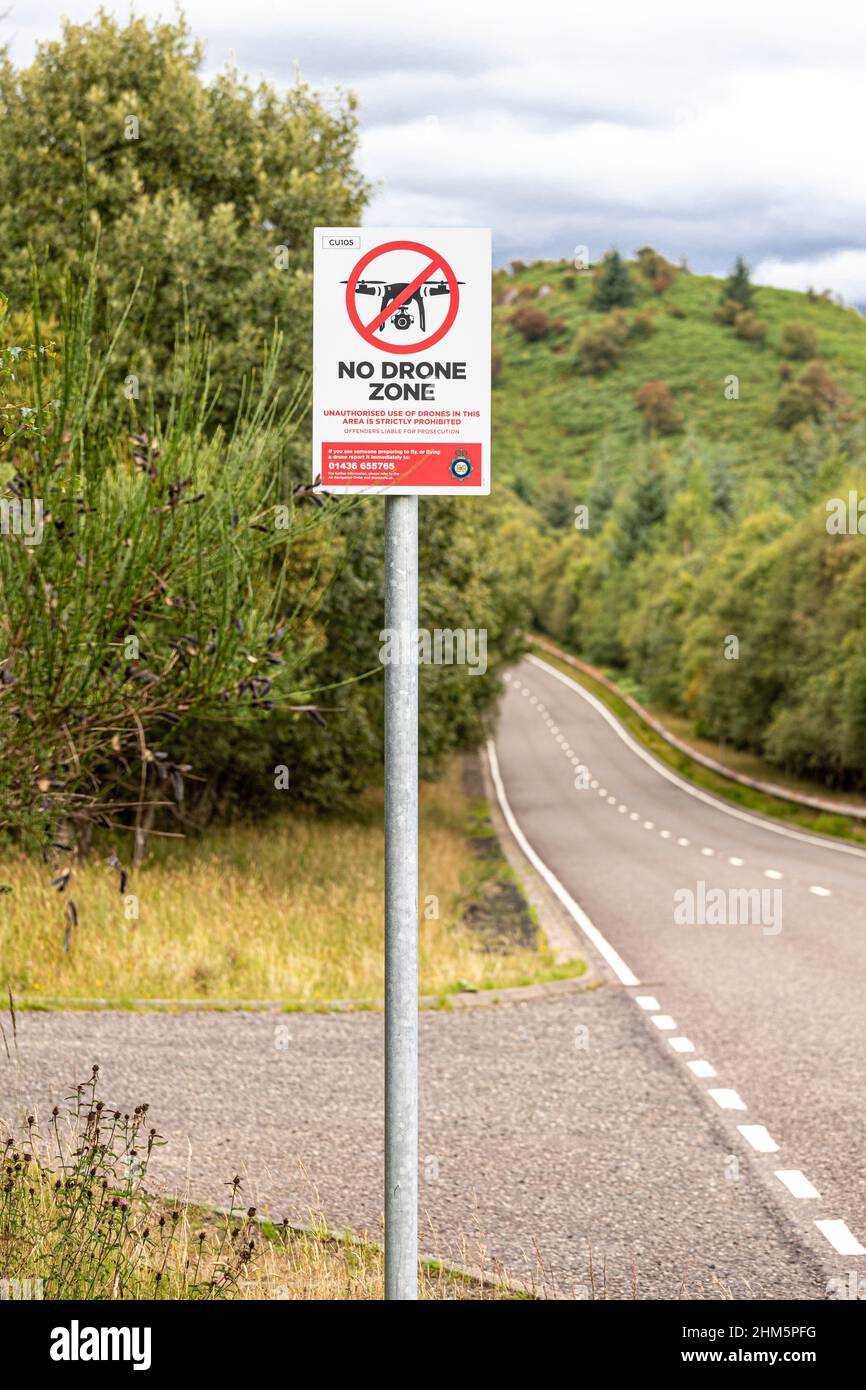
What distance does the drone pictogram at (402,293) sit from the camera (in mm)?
3551

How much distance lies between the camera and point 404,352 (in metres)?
3.55

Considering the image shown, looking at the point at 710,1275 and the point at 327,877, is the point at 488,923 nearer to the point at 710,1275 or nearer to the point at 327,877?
the point at 327,877

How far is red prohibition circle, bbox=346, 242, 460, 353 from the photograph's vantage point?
354 centimetres

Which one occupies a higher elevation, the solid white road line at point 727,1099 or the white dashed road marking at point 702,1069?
the solid white road line at point 727,1099

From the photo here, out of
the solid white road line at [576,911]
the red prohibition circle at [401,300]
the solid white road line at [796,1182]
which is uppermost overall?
the red prohibition circle at [401,300]

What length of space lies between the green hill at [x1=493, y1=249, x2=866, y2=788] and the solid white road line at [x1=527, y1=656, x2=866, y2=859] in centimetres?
271

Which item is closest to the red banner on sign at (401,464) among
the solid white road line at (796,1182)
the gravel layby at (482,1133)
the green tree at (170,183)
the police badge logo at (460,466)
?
the police badge logo at (460,466)

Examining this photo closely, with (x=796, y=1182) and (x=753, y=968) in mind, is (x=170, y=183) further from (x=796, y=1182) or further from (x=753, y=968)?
(x=796, y=1182)

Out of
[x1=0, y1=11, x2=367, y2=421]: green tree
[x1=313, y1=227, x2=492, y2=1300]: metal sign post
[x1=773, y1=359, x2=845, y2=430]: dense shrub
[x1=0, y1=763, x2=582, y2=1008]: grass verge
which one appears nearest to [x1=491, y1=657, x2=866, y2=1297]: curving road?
[x1=0, y1=763, x2=582, y2=1008]: grass verge

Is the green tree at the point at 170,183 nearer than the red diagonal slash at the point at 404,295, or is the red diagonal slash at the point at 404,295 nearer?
the red diagonal slash at the point at 404,295

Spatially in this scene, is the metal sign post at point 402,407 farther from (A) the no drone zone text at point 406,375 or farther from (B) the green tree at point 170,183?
(B) the green tree at point 170,183

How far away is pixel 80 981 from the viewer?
10.8 meters
